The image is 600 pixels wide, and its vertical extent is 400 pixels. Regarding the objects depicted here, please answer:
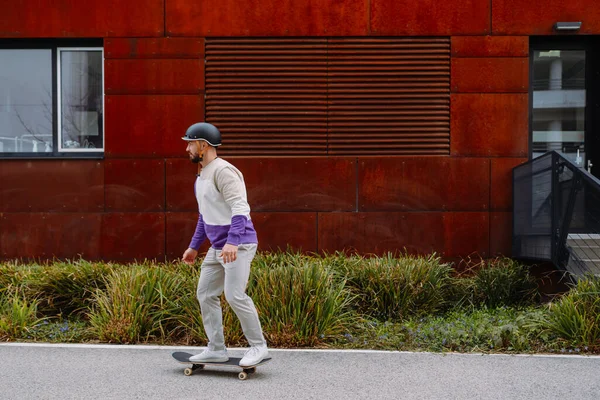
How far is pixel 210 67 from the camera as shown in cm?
1187

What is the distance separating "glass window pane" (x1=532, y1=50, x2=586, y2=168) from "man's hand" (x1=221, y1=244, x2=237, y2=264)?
778cm

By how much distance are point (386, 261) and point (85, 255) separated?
5115 millimetres

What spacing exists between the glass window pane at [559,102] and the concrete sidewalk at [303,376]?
5.99m

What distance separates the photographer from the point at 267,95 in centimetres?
1187

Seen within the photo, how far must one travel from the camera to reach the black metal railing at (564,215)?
848cm

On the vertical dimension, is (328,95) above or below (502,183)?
above

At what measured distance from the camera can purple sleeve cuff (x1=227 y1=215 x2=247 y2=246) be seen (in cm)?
593

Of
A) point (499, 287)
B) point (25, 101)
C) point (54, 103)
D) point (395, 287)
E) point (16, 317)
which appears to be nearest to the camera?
point (16, 317)

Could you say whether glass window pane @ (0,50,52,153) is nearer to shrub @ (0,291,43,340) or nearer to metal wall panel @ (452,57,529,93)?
shrub @ (0,291,43,340)

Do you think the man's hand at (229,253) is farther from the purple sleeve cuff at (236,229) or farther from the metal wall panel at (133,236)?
the metal wall panel at (133,236)

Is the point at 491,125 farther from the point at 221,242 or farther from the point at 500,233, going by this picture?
the point at 221,242

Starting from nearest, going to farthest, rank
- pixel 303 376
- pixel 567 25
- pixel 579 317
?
pixel 303 376 < pixel 579 317 < pixel 567 25

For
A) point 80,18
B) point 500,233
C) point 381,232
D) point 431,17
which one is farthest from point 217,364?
point 80,18

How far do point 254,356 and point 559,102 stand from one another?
27.0ft
